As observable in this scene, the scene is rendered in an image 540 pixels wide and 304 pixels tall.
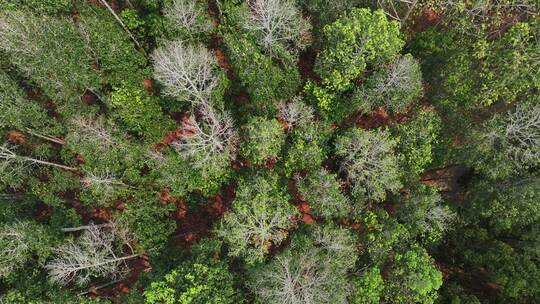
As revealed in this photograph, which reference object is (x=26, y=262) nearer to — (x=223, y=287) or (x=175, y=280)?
(x=175, y=280)

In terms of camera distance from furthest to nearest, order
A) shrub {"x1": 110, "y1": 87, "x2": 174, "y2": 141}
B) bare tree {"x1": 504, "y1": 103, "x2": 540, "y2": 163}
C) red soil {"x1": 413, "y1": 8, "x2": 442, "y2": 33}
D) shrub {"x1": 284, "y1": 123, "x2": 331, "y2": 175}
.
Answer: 1. red soil {"x1": 413, "y1": 8, "x2": 442, "y2": 33}
2. shrub {"x1": 110, "y1": 87, "x2": 174, "y2": 141}
3. shrub {"x1": 284, "y1": 123, "x2": 331, "y2": 175}
4. bare tree {"x1": 504, "y1": 103, "x2": 540, "y2": 163}

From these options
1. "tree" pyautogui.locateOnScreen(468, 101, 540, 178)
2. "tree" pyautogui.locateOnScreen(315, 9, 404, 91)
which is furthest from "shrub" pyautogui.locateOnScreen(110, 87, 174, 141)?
"tree" pyautogui.locateOnScreen(468, 101, 540, 178)

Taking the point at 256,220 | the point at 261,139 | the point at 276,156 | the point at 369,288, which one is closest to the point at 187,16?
the point at 261,139

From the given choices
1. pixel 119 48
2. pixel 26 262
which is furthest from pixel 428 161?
pixel 26 262

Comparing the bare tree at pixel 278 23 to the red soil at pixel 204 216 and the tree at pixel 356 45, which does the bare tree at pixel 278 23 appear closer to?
the tree at pixel 356 45

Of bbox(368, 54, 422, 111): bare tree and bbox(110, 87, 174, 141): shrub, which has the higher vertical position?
bbox(368, 54, 422, 111): bare tree

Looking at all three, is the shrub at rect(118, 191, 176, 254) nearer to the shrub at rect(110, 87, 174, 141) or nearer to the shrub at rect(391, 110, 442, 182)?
the shrub at rect(110, 87, 174, 141)

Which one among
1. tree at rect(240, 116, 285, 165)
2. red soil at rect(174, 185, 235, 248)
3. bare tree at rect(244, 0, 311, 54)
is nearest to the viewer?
tree at rect(240, 116, 285, 165)

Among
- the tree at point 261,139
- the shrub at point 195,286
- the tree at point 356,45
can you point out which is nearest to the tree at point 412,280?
the shrub at point 195,286
